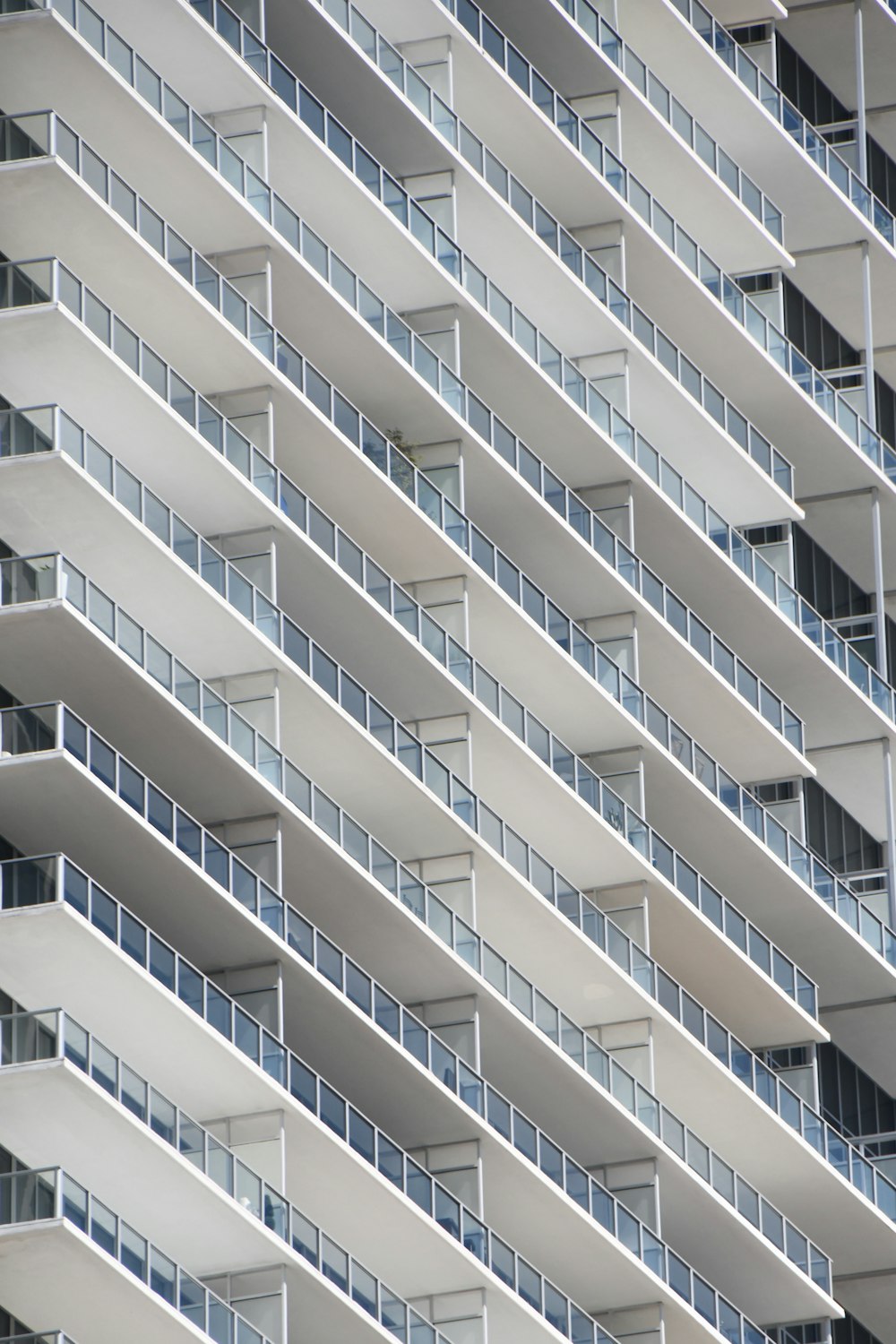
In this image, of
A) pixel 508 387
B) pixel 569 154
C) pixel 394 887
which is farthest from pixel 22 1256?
pixel 569 154

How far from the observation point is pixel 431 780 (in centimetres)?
5622

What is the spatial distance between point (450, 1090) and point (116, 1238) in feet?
26.8

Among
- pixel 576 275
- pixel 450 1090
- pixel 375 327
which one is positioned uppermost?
pixel 576 275

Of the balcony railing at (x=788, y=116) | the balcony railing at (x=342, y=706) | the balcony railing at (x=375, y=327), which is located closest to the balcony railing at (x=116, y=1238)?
the balcony railing at (x=342, y=706)

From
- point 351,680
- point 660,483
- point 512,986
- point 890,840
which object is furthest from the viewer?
point 890,840

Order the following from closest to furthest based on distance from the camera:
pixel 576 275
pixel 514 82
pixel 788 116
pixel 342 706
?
pixel 342 706
pixel 514 82
pixel 576 275
pixel 788 116

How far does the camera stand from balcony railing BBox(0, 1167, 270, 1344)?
46.1m

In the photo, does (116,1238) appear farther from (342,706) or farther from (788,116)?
(788,116)

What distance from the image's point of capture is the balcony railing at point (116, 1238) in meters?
46.1

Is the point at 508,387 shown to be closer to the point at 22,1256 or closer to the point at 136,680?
the point at 136,680

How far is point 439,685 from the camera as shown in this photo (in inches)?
2244

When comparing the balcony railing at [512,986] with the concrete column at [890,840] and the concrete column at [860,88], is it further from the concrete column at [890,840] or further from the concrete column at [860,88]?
the concrete column at [860,88]

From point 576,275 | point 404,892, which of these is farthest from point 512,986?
point 576,275

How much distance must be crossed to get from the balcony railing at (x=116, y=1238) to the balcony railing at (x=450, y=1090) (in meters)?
3.11
